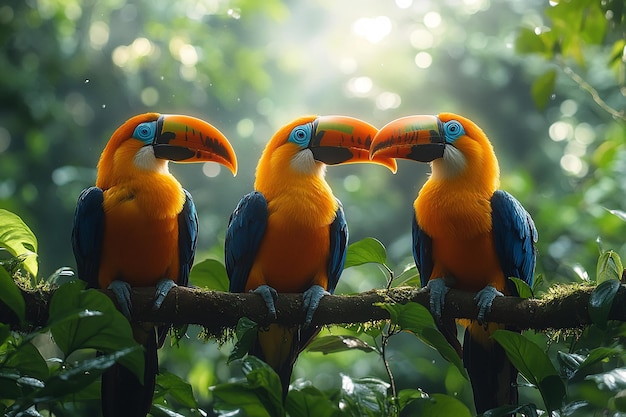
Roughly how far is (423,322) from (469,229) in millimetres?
702

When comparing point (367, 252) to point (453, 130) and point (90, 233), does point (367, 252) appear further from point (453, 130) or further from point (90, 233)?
point (90, 233)

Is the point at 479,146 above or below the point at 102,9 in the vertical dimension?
below

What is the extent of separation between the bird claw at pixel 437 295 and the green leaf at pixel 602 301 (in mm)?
596

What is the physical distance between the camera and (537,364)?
2311mm

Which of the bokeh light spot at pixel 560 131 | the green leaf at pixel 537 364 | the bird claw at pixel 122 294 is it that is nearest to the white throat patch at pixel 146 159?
the bird claw at pixel 122 294

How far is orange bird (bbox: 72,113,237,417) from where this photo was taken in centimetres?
296

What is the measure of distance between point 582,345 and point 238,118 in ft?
15.8

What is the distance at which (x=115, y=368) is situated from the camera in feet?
9.11

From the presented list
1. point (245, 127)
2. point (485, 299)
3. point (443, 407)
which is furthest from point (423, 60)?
point (443, 407)

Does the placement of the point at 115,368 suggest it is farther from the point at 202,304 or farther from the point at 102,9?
the point at 102,9

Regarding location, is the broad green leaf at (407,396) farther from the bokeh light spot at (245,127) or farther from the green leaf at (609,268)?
the bokeh light spot at (245,127)

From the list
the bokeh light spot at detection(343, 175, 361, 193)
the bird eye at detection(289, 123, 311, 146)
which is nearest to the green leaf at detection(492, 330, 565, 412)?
the bird eye at detection(289, 123, 311, 146)

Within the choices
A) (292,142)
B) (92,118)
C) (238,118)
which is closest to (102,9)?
(92,118)

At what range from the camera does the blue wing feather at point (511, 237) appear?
2.97 metres
